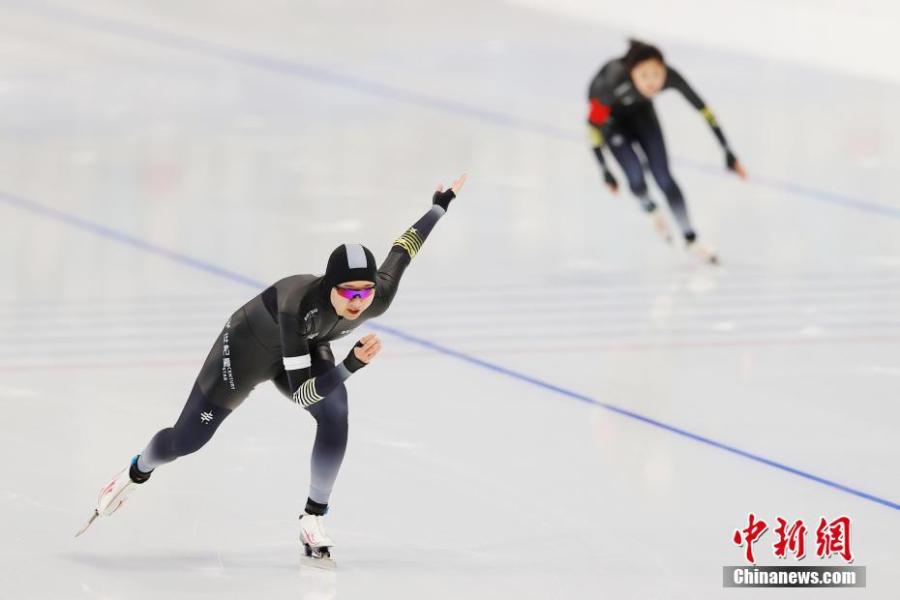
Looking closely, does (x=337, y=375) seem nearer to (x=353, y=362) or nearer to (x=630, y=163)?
(x=353, y=362)

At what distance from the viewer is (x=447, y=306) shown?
9.73 meters

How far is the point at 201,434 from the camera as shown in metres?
5.77

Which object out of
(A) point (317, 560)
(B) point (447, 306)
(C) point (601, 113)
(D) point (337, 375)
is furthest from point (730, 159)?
(D) point (337, 375)

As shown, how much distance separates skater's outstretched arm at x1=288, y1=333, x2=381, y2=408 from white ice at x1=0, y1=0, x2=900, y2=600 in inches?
27.7

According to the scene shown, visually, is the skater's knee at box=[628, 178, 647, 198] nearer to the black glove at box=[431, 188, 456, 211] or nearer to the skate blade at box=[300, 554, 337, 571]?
the black glove at box=[431, 188, 456, 211]

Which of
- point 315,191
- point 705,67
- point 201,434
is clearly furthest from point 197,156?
point 201,434

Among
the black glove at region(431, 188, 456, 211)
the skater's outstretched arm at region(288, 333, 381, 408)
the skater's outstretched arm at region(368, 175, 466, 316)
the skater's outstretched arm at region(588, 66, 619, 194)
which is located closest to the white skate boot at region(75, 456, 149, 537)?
the skater's outstretched arm at region(288, 333, 381, 408)

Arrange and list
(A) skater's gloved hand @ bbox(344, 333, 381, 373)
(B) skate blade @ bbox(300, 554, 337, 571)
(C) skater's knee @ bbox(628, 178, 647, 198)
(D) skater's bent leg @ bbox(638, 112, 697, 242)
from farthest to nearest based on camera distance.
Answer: (C) skater's knee @ bbox(628, 178, 647, 198) → (D) skater's bent leg @ bbox(638, 112, 697, 242) → (B) skate blade @ bbox(300, 554, 337, 571) → (A) skater's gloved hand @ bbox(344, 333, 381, 373)

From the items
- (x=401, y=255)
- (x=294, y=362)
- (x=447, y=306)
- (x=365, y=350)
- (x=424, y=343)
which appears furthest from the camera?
(x=447, y=306)

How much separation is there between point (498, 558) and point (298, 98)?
1029 cm

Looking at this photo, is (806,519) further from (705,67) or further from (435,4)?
(435,4)

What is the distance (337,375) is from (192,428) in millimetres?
747

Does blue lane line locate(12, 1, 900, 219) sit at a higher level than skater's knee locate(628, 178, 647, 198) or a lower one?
higher
